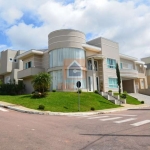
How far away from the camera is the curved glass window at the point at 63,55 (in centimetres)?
3022

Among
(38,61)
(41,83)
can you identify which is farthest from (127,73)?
(41,83)

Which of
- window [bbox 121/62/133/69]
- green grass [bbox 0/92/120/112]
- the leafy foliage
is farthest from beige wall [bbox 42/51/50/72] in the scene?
window [bbox 121/62/133/69]

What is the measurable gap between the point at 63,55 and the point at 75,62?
2.15m

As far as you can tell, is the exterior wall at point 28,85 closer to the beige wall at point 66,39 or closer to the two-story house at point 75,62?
the two-story house at point 75,62

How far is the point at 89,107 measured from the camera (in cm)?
2128

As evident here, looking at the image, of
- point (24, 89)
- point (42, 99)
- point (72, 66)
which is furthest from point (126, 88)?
point (42, 99)

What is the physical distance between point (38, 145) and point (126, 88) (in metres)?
39.0

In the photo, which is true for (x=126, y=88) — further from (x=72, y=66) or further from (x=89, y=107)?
(x=89, y=107)

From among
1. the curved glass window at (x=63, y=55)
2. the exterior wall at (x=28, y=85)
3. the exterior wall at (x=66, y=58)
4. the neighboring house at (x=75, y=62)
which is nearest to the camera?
the exterior wall at (x=66, y=58)

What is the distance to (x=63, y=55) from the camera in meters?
30.3

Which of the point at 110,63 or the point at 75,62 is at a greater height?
the point at 110,63

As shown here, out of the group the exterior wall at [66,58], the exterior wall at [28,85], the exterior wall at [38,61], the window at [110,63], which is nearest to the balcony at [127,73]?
the window at [110,63]

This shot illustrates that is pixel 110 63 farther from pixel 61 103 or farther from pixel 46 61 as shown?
pixel 61 103

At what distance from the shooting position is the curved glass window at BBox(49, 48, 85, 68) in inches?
1190
